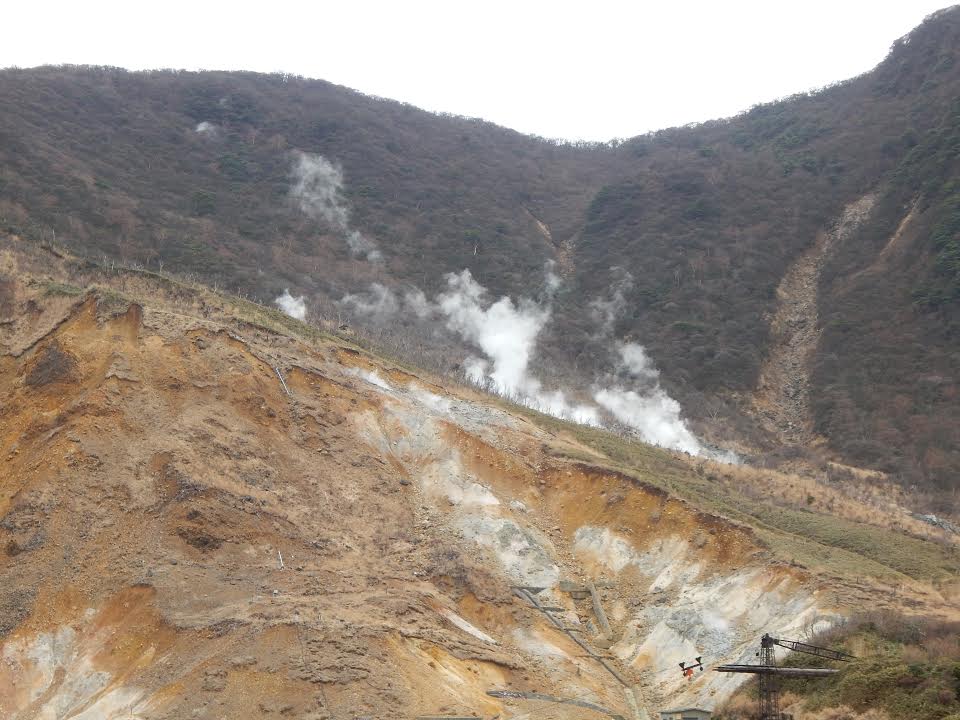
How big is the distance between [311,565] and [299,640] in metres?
3.63

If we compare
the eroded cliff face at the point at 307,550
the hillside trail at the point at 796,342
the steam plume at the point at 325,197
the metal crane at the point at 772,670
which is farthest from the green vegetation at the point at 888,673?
the steam plume at the point at 325,197

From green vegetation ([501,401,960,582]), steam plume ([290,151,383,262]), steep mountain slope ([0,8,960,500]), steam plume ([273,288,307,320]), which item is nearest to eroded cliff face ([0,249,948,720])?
green vegetation ([501,401,960,582])

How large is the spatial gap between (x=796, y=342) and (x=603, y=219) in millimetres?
23609

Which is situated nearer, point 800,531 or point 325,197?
point 800,531

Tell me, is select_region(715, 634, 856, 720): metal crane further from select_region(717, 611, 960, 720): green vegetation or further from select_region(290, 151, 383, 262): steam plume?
select_region(290, 151, 383, 262): steam plume

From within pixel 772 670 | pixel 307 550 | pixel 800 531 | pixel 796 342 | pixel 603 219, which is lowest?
pixel 307 550

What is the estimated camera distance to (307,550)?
22.6 meters

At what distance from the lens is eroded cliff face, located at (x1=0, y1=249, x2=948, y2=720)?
1834 centimetres

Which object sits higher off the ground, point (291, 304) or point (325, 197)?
point (325, 197)

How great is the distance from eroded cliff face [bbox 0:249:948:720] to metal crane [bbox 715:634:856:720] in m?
1.40

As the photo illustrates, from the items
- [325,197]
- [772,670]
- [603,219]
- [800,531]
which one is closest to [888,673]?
[772,670]

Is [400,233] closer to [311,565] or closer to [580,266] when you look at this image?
[580,266]

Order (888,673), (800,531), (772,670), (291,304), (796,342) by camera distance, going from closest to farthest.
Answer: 1. (888,673)
2. (772,670)
3. (800,531)
4. (291,304)
5. (796,342)

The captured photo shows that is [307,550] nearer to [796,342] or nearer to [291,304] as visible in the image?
[291,304]
